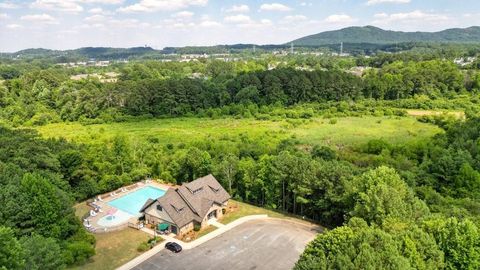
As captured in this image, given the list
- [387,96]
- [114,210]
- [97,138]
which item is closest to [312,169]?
[114,210]

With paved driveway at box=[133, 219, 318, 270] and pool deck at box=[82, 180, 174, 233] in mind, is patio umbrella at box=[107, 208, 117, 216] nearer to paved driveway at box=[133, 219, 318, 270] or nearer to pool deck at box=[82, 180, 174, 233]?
pool deck at box=[82, 180, 174, 233]

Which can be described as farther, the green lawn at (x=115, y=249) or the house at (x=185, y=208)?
the house at (x=185, y=208)

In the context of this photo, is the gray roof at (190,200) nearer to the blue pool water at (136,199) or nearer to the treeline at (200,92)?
the blue pool water at (136,199)

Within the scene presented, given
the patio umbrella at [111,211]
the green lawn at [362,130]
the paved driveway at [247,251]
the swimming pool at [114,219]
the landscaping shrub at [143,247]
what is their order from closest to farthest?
the paved driveway at [247,251] < the landscaping shrub at [143,247] < the swimming pool at [114,219] < the patio umbrella at [111,211] < the green lawn at [362,130]

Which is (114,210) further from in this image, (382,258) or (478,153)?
(478,153)

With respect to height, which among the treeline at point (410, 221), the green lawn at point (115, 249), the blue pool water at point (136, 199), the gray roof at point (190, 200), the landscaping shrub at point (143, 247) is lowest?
the blue pool water at point (136, 199)

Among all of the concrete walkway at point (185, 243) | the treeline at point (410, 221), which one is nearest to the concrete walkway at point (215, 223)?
the concrete walkway at point (185, 243)
